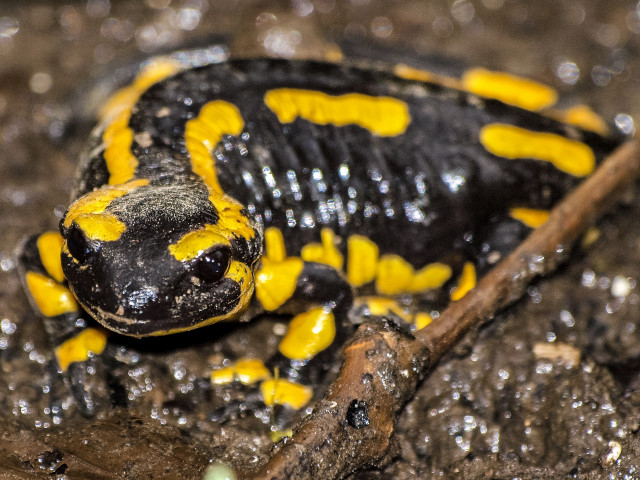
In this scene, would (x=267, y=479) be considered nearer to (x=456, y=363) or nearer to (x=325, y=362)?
(x=325, y=362)

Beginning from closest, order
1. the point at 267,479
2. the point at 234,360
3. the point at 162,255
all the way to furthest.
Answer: the point at 267,479, the point at 162,255, the point at 234,360

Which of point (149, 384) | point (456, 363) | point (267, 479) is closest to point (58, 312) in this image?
point (149, 384)

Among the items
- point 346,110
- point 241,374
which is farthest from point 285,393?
point 346,110

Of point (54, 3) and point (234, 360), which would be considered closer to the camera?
point (234, 360)

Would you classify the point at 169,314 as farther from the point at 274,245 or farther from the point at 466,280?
the point at 466,280

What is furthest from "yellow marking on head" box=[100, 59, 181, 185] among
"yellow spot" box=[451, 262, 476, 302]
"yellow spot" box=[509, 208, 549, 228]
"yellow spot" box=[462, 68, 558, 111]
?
"yellow spot" box=[462, 68, 558, 111]

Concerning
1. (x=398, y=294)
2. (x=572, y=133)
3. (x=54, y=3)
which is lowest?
(x=398, y=294)
